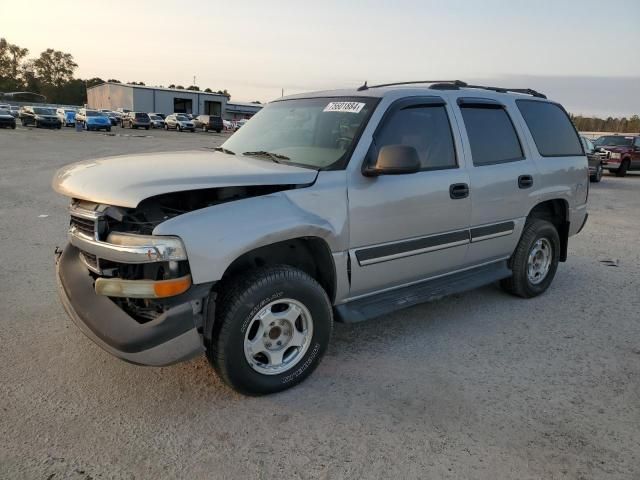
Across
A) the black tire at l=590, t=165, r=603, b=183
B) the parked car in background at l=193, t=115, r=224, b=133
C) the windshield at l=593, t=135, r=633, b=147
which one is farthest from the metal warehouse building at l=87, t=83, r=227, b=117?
the black tire at l=590, t=165, r=603, b=183

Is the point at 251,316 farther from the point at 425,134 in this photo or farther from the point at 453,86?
the point at 453,86

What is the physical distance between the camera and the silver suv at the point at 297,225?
274 cm

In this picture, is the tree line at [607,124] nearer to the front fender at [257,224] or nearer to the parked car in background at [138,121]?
the parked car in background at [138,121]

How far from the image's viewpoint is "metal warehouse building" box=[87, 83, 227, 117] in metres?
70.3

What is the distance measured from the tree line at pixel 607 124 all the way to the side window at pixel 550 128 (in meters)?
56.1

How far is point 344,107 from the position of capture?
3.79m

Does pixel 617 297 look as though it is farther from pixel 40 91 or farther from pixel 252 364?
pixel 40 91

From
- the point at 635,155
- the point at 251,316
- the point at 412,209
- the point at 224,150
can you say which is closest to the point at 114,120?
the point at 635,155

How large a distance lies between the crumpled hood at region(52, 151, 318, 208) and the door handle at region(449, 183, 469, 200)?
126 cm

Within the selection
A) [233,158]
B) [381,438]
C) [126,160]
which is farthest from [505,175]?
[126,160]

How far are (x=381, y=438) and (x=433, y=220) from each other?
173cm

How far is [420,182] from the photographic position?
3725mm

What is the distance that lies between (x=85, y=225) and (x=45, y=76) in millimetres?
133394

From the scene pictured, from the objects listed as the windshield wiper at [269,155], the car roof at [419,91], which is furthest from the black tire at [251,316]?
the car roof at [419,91]
